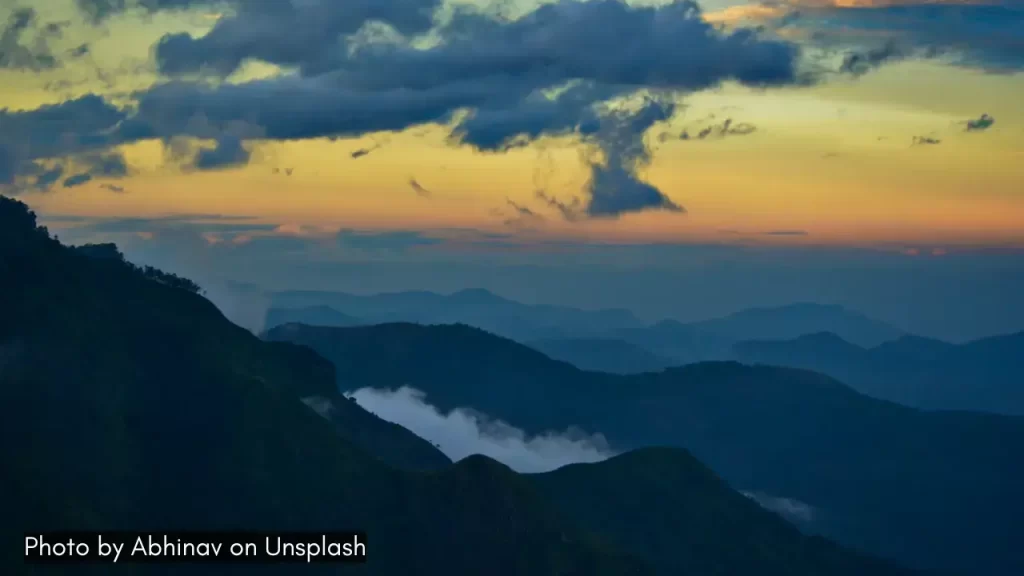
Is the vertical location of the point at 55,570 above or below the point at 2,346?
below

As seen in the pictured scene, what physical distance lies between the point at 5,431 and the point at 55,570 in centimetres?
2691

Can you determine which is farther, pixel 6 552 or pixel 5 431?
pixel 5 431

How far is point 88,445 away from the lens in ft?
641

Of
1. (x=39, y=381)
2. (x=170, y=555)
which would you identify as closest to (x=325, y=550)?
(x=170, y=555)

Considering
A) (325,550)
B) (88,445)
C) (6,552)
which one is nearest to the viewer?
(6,552)

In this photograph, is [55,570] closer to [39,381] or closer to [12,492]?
[12,492]

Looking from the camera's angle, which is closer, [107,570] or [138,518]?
[107,570]

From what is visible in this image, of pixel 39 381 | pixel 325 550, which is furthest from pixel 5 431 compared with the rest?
pixel 325 550

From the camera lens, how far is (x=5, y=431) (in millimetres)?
185625

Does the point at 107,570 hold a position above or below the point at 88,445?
below

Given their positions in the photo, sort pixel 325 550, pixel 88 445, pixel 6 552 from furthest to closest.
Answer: pixel 88 445 → pixel 325 550 → pixel 6 552

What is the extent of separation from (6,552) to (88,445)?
3076cm

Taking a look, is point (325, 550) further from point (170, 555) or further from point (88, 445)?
point (88, 445)

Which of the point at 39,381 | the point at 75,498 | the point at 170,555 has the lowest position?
the point at 170,555
